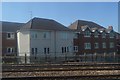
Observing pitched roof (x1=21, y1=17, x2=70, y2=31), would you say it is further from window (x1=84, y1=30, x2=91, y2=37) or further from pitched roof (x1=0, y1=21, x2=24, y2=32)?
window (x1=84, y1=30, x2=91, y2=37)

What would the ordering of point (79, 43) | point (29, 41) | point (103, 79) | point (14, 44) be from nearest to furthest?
point (103, 79) → point (29, 41) → point (14, 44) → point (79, 43)

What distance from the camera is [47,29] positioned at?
157 ft

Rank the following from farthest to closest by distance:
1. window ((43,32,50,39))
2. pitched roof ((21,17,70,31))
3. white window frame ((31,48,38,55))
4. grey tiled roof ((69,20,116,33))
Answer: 1. grey tiled roof ((69,20,116,33))
2. pitched roof ((21,17,70,31))
3. window ((43,32,50,39))
4. white window frame ((31,48,38,55))

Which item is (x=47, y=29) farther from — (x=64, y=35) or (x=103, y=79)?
(x=103, y=79)

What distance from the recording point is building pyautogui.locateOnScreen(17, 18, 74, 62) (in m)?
45.9

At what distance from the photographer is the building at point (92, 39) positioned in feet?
181

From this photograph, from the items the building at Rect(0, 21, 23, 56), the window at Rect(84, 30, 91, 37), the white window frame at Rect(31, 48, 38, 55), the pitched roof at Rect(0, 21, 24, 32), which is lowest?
the white window frame at Rect(31, 48, 38, 55)

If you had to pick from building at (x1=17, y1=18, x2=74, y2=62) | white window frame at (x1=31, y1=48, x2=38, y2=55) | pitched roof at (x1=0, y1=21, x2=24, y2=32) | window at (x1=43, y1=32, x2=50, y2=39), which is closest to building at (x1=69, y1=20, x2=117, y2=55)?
building at (x1=17, y1=18, x2=74, y2=62)

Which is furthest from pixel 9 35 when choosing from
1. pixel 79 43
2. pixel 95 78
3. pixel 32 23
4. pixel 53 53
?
pixel 95 78

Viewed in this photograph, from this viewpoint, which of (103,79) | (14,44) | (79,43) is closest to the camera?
A: (103,79)

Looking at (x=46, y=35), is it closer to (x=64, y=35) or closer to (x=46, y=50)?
(x=46, y=50)

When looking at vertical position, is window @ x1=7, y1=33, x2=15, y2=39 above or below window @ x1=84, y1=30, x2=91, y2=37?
below

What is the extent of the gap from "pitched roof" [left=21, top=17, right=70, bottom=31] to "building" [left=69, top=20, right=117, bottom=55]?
5172 millimetres

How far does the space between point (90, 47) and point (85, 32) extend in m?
3.31
